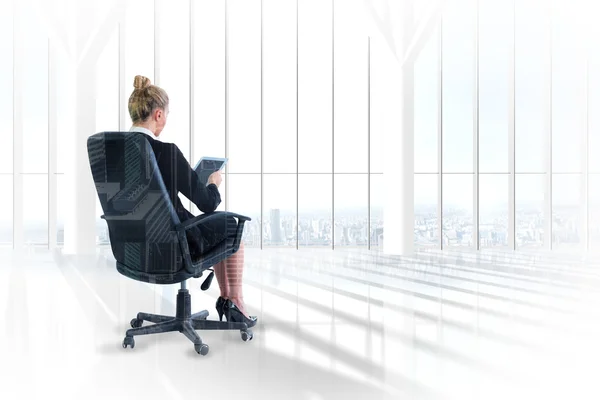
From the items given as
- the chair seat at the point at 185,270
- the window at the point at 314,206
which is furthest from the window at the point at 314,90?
the chair seat at the point at 185,270

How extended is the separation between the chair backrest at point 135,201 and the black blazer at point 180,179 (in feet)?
0.37

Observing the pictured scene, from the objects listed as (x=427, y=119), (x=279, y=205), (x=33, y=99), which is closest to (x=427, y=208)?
(x=427, y=119)

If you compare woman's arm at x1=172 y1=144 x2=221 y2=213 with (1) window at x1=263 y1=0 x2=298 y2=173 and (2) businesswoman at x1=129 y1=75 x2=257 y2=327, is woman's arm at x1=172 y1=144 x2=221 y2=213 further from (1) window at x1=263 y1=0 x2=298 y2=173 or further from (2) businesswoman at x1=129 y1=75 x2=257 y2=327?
(1) window at x1=263 y1=0 x2=298 y2=173

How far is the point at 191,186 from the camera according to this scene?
93.9 inches

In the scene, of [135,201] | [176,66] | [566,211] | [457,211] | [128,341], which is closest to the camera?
[135,201]

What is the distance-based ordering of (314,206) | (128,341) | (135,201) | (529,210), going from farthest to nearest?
(529,210), (314,206), (128,341), (135,201)

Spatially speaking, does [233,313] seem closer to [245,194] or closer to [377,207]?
[245,194]

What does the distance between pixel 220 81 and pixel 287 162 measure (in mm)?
1664

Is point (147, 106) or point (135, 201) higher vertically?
point (147, 106)

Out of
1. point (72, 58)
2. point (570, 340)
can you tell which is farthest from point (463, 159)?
point (72, 58)

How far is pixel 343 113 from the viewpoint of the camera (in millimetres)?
7727

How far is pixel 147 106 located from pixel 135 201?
20.1 inches

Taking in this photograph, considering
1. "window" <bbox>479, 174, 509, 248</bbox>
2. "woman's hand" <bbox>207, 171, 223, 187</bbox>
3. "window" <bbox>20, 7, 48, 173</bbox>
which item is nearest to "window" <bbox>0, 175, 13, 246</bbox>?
"window" <bbox>20, 7, 48, 173</bbox>

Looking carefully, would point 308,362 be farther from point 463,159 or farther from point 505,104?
point 505,104
